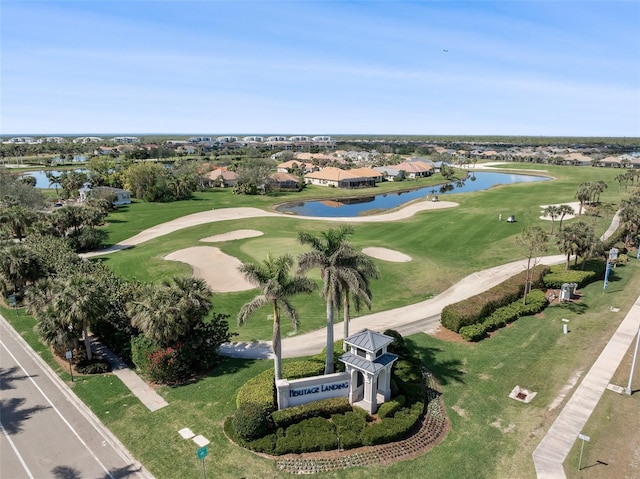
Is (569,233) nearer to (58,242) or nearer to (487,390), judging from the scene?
(487,390)

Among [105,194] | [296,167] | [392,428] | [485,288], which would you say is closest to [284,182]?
[296,167]

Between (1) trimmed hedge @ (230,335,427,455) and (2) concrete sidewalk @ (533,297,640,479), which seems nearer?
(2) concrete sidewalk @ (533,297,640,479)

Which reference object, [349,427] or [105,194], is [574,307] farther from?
[105,194]

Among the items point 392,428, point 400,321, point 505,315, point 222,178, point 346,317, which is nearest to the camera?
point 392,428

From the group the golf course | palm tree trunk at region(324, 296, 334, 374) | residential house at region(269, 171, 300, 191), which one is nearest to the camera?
the golf course

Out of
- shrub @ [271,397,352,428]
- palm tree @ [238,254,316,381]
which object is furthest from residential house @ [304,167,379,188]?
shrub @ [271,397,352,428]

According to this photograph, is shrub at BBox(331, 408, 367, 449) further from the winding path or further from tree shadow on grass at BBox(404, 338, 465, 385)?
tree shadow on grass at BBox(404, 338, 465, 385)
